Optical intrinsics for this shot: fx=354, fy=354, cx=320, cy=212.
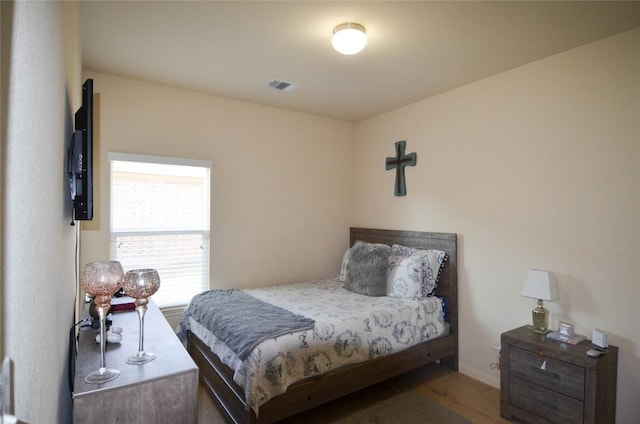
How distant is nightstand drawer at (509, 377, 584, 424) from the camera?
2203mm

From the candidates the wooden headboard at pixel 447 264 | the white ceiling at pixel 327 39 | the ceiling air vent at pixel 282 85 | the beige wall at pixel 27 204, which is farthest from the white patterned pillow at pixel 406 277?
the beige wall at pixel 27 204

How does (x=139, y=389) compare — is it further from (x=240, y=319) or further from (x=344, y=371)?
(x=344, y=371)

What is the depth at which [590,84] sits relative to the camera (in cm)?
247

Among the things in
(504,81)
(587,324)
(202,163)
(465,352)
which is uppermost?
(504,81)

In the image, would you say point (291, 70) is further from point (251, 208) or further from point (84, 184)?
point (84, 184)

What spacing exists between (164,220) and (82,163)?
6.76 ft

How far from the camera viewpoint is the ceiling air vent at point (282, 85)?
3193 millimetres

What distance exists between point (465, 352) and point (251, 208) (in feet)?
8.26

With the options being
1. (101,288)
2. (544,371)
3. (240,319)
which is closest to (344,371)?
(240,319)

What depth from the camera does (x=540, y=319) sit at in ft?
8.44

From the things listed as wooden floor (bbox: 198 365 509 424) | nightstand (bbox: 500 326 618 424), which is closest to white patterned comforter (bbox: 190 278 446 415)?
wooden floor (bbox: 198 365 509 424)

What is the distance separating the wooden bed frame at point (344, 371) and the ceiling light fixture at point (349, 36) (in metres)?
1.97

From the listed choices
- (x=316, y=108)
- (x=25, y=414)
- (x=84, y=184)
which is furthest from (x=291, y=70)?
(x=25, y=414)

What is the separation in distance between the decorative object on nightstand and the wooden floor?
70cm
